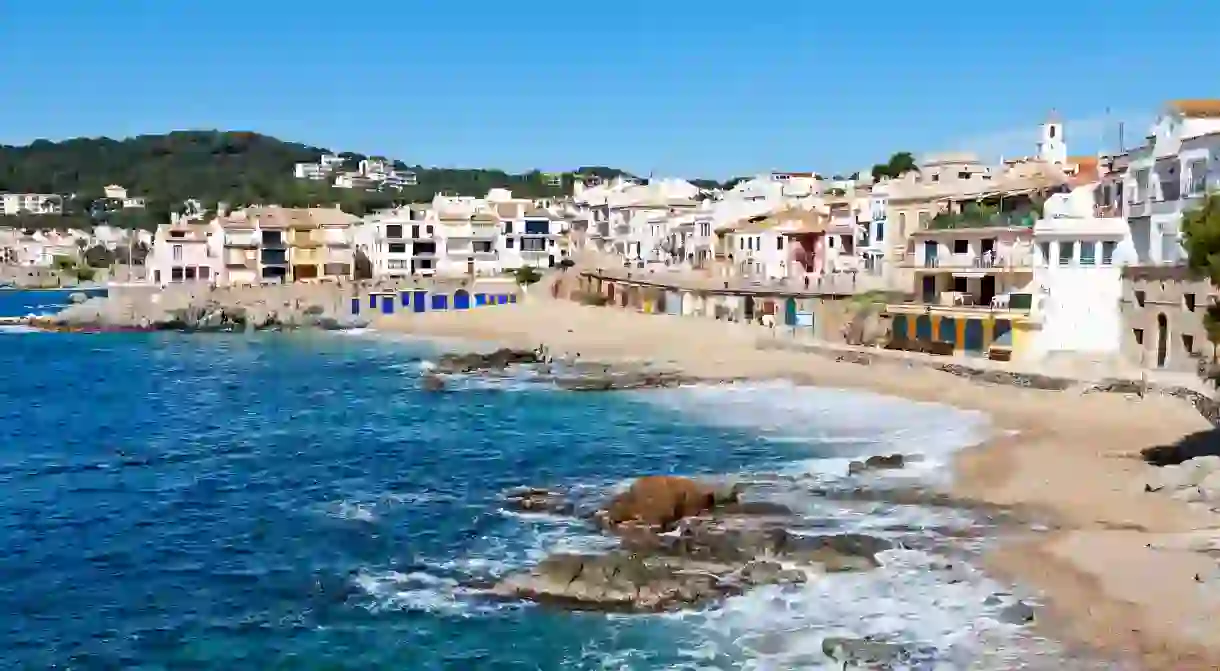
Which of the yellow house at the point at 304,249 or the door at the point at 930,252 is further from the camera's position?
the yellow house at the point at 304,249

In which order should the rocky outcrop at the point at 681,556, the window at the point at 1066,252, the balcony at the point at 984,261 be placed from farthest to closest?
the balcony at the point at 984,261, the window at the point at 1066,252, the rocky outcrop at the point at 681,556

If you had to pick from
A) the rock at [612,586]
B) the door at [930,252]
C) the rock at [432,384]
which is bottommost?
the rock at [612,586]

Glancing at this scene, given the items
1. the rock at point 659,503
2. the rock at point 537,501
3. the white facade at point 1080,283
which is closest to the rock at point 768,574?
the rock at point 659,503

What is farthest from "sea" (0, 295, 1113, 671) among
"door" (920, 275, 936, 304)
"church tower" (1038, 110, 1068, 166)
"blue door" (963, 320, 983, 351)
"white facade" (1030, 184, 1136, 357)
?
"church tower" (1038, 110, 1068, 166)

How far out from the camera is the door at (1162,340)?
4659cm

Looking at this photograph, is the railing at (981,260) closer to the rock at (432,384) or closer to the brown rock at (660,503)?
the rock at (432,384)

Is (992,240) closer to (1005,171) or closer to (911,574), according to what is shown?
(1005,171)

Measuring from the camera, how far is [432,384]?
185 ft

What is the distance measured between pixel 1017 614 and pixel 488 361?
156 feet

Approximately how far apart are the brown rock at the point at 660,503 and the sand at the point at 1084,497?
22.7 feet

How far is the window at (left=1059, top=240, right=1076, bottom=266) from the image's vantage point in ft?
170

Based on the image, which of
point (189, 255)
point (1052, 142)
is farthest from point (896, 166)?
point (189, 255)

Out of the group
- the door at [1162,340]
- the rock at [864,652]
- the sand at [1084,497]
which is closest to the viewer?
the rock at [864,652]

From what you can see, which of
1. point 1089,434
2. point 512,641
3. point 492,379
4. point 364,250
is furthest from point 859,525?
point 364,250
